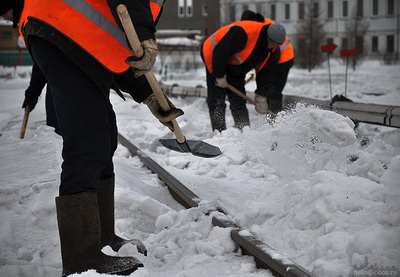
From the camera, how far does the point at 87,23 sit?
94.2 inches

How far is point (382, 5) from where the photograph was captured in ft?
149

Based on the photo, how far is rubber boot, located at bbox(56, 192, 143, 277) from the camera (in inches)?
92.1

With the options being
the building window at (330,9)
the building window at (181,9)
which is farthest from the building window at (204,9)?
the building window at (330,9)

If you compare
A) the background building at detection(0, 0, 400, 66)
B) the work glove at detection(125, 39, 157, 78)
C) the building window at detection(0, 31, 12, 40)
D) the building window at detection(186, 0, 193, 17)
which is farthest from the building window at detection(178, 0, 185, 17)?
the work glove at detection(125, 39, 157, 78)

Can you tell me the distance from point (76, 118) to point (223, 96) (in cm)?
507

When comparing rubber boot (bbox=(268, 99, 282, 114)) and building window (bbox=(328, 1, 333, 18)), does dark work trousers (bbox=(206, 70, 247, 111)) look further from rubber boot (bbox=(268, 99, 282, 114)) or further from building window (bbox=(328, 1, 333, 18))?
building window (bbox=(328, 1, 333, 18))

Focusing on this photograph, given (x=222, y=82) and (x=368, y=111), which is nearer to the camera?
(x=368, y=111)

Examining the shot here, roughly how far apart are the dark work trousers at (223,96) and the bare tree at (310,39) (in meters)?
28.2

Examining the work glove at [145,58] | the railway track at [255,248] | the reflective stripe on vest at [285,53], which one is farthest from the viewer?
the reflective stripe on vest at [285,53]

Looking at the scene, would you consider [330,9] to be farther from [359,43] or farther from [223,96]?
[223,96]

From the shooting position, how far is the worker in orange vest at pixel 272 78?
749 cm

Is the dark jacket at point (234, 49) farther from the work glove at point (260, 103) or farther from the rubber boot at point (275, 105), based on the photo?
the rubber boot at point (275, 105)

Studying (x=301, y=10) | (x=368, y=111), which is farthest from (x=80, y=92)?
(x=301, y=10)

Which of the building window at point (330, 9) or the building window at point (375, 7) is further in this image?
the building window at point (330, 9)
